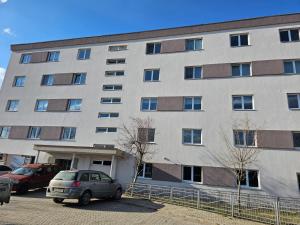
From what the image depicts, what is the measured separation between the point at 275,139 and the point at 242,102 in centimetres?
371

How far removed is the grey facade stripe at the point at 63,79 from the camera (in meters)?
24.7

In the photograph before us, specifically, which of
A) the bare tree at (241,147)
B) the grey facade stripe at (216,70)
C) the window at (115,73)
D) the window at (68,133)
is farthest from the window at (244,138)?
the window at (68,133)

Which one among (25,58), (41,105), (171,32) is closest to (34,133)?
(41,105)

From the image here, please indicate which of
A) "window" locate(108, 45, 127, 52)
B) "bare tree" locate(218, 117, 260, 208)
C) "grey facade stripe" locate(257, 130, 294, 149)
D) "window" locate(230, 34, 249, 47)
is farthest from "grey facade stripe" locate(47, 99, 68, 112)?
"grey facade stripe" locate(257, 130, 294, 149)

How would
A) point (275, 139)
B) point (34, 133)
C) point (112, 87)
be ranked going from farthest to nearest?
1. point (34, 133)
2. point (112, 87)
3. point (275, 139)

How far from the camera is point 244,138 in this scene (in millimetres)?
17734

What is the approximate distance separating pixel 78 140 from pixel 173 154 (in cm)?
899

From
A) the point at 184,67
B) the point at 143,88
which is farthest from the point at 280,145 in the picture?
the point at 143,88

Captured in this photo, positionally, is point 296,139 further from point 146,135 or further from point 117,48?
point 117,48

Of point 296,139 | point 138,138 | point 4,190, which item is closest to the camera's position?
point 4,190

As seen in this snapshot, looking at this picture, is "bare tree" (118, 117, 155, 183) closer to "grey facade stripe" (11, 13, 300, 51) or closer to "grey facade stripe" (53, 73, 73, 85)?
"grey facade stripe" (53, 73, 73, 85)

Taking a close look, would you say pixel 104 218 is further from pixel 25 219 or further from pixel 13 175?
pixel 13 175

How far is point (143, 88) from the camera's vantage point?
71.7 ft

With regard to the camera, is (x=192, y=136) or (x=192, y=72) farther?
(x=192, y=72)
